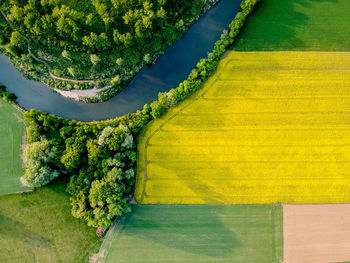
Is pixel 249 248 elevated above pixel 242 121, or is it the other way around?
pixel 242 121

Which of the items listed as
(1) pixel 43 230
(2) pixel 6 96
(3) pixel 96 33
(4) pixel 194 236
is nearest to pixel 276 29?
(3) pixel 96 33

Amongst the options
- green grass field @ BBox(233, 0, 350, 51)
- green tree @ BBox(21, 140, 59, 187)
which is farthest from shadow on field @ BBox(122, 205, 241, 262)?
green grass field @ BBox(233, 0, 350, 51)

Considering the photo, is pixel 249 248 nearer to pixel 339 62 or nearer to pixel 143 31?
pixel 339 62

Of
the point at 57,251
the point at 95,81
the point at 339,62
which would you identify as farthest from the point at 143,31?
the point at 57,251

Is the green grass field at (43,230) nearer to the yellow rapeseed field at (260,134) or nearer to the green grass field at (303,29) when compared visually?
the yellow rapeseed field at (260,134)

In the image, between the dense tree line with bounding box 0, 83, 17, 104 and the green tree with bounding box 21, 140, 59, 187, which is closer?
the green tree with bounding box 21, 140, 59, 187

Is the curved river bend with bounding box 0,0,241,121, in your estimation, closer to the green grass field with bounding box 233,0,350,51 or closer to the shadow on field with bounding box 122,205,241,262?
the green grass field with bounding box 233,0,350,51

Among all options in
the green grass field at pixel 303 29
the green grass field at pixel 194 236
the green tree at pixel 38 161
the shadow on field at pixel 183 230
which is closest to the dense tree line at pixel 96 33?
the green grass field at pixel 303 29
